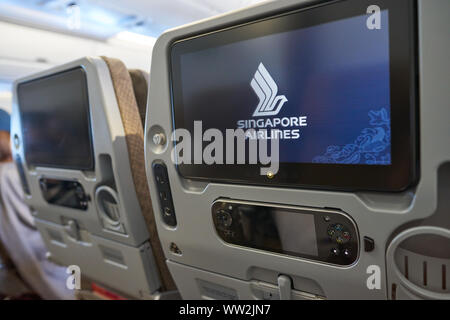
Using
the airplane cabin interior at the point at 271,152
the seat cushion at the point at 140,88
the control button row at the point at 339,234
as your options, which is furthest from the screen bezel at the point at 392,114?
the seat cushion at the point at 140,88

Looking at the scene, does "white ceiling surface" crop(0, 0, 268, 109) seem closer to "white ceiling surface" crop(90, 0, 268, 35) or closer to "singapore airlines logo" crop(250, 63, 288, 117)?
"white ceiling surface" crop(90, 0, 268, 35)

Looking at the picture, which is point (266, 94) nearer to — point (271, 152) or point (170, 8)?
point (271, 152)

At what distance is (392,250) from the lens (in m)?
0.95

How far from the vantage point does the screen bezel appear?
0.83m

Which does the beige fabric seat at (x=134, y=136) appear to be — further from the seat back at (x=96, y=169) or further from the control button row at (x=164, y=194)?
the control button row at (x=164, y=194)

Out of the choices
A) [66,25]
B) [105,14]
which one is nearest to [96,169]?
[105,14]

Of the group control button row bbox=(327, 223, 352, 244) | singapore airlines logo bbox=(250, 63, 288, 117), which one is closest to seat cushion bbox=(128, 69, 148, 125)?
singapore airlines logo bbox=(250, 63, 288, 117)

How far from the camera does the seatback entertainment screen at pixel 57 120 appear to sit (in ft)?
5.97

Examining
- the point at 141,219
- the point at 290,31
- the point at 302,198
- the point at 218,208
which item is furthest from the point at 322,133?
the point at 141,219

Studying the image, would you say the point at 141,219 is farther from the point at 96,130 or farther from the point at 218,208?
the point at 218,208

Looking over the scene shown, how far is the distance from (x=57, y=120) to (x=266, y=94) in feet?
5.13

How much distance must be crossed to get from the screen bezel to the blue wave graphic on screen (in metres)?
0.02

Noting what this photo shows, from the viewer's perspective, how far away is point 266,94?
108 cm

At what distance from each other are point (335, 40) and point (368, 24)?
0.10 metres
